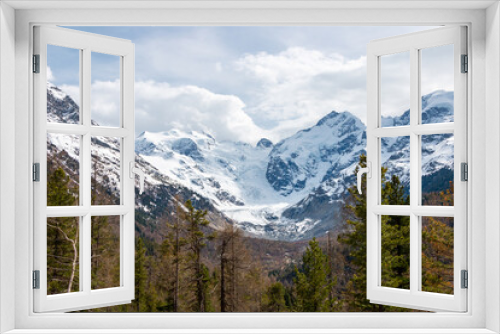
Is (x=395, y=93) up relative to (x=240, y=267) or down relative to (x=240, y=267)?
up

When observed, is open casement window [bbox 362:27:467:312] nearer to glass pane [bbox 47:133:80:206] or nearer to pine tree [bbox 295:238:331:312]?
glass pane [bbox 47:133:80:206]

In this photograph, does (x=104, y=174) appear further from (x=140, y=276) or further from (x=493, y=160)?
(x=493, y=160)

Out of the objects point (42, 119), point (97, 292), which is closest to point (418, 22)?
point (42, 119)

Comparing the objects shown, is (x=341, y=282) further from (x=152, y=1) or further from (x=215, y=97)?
(x=152, y=1)

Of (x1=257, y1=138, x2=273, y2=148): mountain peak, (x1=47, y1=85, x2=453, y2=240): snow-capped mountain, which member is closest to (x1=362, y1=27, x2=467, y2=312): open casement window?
(x1=47, y1=85, x2=453, y2=240): snow-capped mountain

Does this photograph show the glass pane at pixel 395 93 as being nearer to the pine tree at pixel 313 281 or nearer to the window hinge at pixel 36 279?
the pine tree at pixel 313 281

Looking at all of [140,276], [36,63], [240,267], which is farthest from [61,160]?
[36,63]

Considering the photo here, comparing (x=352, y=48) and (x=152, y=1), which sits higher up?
(x=352, y=48)
